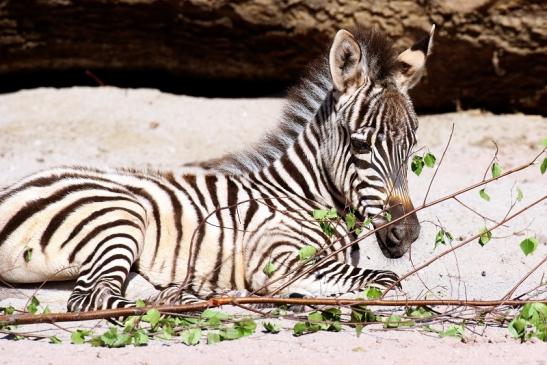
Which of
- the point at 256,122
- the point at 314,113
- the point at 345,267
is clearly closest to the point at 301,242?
the point at 345,267

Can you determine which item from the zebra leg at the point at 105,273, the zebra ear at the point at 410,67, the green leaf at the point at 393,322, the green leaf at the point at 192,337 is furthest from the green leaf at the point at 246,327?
the zebra ear at the point at 410,67

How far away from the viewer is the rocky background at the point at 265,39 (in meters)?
12.1

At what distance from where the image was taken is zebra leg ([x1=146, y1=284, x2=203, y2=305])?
658 centimetres

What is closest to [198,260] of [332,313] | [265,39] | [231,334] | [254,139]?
[332,313]

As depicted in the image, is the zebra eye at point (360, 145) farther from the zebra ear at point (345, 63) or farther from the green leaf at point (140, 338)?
the green leaf at point (140, 338)

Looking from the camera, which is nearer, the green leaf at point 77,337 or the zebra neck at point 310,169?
the green leaf at point 77,337

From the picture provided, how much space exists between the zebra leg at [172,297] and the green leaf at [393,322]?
138 centimetres

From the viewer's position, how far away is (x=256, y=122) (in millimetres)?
12688

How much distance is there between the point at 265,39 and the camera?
12688 millimetres

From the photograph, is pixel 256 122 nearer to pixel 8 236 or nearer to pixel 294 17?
pixel 294 17

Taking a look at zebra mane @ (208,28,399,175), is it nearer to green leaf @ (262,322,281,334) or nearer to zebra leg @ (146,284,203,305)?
zebra leg @ (146,284,203,305)

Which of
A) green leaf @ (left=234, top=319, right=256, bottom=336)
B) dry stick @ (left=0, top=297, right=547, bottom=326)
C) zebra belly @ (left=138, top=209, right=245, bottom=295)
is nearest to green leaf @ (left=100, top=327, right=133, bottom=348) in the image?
dry stick @ (left=0, top=297, right=547, bottom=326)

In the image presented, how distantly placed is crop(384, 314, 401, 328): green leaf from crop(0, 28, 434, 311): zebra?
917mm

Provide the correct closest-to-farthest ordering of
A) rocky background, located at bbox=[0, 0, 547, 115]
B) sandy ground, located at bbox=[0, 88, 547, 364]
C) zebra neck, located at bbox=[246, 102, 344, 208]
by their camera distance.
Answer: sandy ground, located at bbox=[0, 88, 547, 364] < zebra neck, located at bbox=[246, 102, 344, 208] < rocky background, located at bbox=[0, 0, 547, 115]
